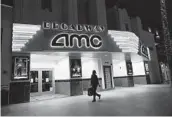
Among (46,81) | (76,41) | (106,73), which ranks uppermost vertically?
(76,41)

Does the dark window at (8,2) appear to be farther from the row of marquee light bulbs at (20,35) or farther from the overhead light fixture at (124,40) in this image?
the overhead light fixture at (124,40)

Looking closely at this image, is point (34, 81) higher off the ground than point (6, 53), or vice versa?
point (6, 53)

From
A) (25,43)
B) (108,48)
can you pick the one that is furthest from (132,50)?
(25,43)

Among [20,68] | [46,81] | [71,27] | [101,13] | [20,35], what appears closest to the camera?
[20,35]

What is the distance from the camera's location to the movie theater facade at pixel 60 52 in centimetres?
850

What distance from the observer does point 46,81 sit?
12773mm

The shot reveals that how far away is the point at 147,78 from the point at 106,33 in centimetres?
1190

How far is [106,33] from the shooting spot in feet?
34.2

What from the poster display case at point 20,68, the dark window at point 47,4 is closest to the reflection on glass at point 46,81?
the poster display case at point 20,68

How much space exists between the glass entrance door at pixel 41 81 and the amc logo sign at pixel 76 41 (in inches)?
199

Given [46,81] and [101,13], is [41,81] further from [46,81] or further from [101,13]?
[101,13]

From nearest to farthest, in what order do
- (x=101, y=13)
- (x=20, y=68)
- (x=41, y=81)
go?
(x=20, y=68)
(x=41, y=81)
(x=101, y=13)

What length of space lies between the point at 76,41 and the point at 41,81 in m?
5.75

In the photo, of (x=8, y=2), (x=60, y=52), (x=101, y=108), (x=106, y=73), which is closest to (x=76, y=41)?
(x=60, y=52)
